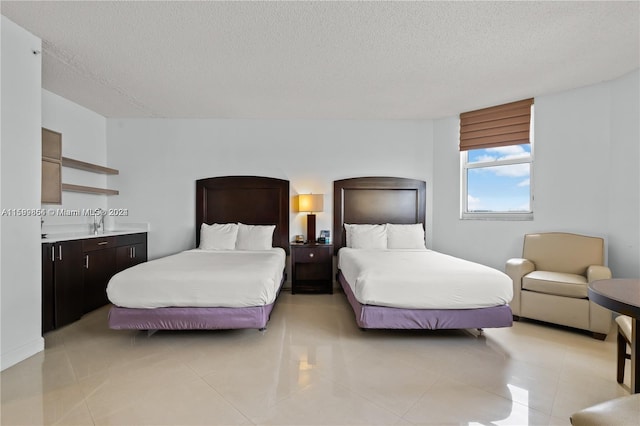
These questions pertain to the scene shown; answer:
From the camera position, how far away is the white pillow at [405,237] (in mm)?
4105

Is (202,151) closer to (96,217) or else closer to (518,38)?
(96,217)

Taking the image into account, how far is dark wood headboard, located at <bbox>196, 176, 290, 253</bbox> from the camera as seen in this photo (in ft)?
14.6

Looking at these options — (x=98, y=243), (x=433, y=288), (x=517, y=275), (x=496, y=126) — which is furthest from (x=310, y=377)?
(x=496, y=126)

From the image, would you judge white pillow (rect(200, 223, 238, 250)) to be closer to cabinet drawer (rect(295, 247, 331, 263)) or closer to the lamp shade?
cabinet drawer (rect(295, 247, 331, 263))

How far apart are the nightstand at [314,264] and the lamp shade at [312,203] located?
0.50 m

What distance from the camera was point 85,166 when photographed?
3.74m

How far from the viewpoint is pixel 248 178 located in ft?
14.6

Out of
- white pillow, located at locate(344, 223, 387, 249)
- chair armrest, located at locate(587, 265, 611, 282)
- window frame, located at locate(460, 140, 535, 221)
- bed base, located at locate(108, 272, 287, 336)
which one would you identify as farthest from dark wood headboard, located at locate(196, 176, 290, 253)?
chair armrest, located at locate(587, 265, 611, 282)

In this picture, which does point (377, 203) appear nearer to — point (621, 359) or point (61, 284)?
point (621, 359)

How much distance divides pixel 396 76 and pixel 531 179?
2.28m

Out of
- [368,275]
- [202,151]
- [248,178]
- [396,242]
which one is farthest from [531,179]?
[202,151]

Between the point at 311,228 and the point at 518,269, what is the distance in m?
2.56

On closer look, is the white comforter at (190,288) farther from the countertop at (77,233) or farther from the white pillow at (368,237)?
the white pillow at (368,237)

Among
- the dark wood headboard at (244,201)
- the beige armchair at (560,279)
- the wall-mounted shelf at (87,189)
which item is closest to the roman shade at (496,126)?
the beige armchair at (560,279)
